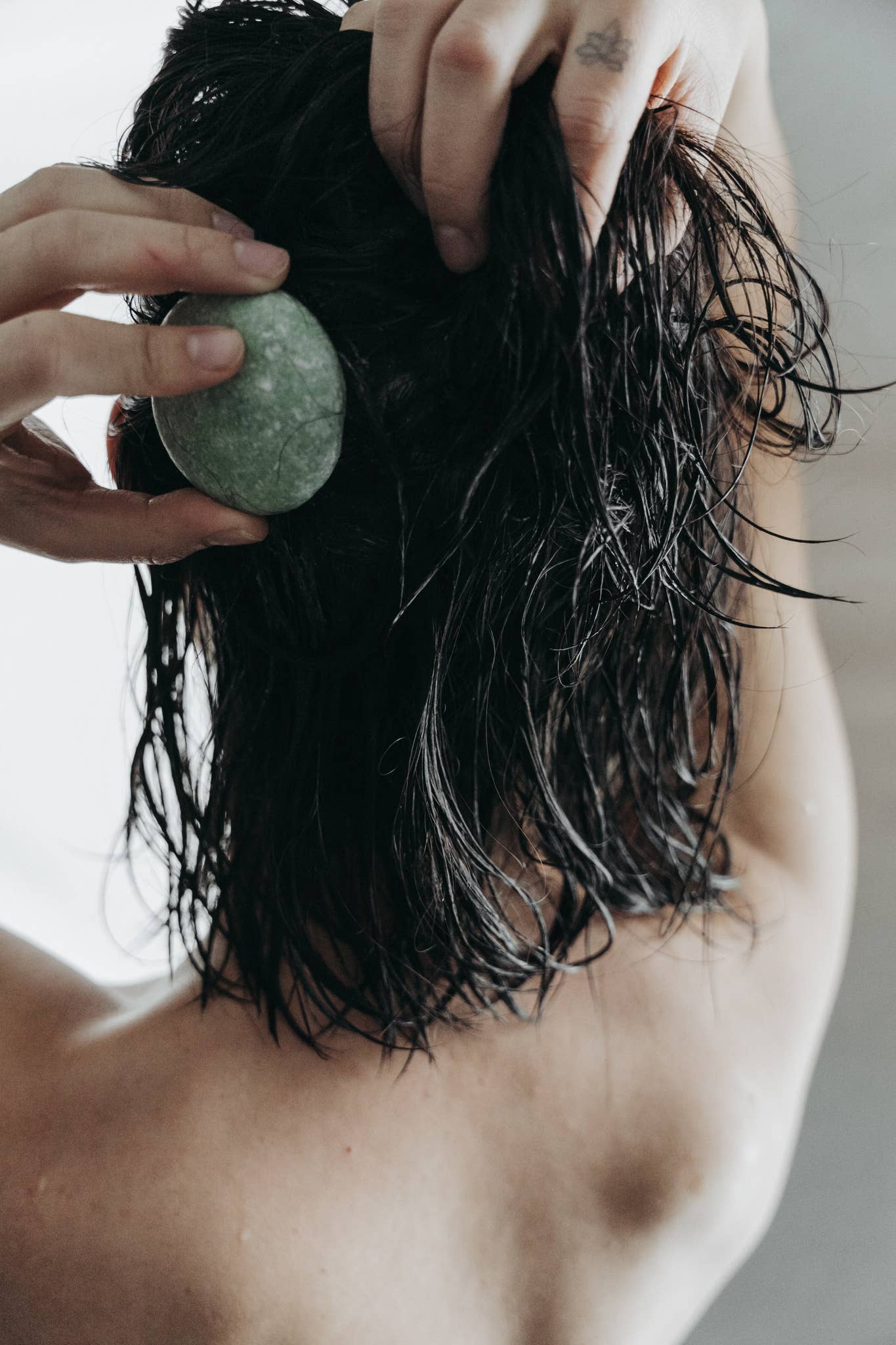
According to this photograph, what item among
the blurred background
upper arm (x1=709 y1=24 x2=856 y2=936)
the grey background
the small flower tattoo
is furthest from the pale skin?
the grey background

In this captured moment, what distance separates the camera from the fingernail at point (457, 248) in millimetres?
413

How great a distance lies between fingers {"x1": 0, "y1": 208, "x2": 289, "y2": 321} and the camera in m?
0.40

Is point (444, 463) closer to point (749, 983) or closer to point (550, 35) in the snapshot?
point (550, 35)

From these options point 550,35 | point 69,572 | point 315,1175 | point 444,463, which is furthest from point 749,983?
point 69,572

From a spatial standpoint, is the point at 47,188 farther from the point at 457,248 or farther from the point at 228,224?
the point at 457,248

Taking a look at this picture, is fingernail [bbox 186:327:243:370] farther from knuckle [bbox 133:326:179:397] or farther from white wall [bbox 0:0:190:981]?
white wall [bbox 0:0:190:981]

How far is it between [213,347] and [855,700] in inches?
51.0

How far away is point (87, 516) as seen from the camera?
0.52 metres

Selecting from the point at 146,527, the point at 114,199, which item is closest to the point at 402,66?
the point at 114,199

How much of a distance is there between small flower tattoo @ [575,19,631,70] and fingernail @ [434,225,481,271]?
0.09 metres

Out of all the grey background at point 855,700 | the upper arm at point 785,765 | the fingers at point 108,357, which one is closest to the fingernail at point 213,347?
the fingers at point 108,357

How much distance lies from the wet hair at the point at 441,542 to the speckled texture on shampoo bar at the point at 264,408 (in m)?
0.02

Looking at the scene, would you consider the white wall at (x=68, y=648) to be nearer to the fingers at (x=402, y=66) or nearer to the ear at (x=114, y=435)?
the ear at (x=114, y=435)

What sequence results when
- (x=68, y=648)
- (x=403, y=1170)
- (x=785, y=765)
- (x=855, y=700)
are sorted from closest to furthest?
(x=403, y=1170) < (x=785, y=765) < (x=68, y=648) < (x=855, y=700)
